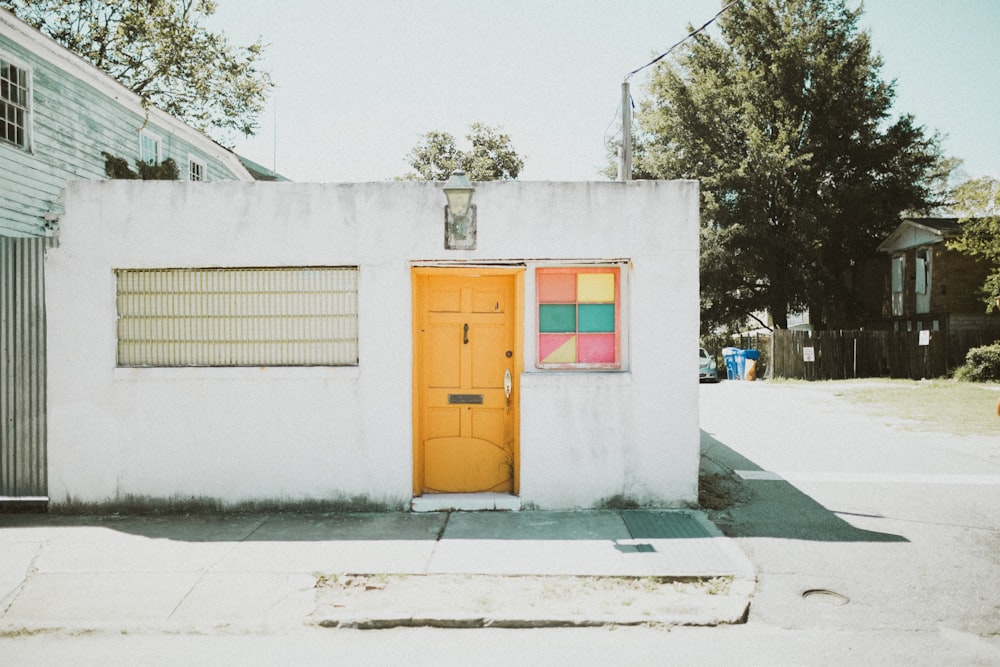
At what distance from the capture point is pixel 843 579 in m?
5.18

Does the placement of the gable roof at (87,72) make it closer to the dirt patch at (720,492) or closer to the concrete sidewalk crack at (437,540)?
the concrete sidewalk crack at (437,540)

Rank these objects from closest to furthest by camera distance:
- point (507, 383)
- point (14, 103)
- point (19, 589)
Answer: point (19, 589) → point (507, 383) → point (14, 103)

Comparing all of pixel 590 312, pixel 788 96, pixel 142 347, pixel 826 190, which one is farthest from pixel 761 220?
pixel 142 347

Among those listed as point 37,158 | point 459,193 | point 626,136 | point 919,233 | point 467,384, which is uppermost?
point 919,233

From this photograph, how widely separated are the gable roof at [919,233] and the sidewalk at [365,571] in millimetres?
25842

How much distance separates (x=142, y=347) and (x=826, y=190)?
3070 cm

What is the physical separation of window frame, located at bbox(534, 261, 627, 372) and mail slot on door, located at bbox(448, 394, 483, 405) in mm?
722

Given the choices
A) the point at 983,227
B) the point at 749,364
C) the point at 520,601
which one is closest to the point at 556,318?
the point at 520,601

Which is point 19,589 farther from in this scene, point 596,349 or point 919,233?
point 919,233

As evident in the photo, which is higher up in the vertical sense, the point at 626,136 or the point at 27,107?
the point at 27,107

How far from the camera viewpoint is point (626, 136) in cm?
941

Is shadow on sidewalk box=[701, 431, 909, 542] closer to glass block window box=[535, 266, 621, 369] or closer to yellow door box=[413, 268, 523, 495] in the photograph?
glass block window box=[535, 266, 621, 369]

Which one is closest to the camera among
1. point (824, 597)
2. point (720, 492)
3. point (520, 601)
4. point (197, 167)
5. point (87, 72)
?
point (520, 601)

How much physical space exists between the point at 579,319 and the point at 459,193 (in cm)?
176
